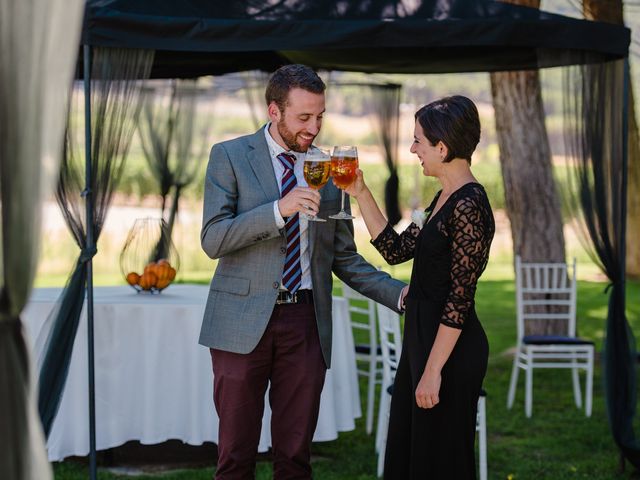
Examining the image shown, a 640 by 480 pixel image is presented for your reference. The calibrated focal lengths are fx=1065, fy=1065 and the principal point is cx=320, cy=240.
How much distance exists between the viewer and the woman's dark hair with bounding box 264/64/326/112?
3.34m

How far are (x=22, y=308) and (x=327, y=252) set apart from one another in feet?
4.57

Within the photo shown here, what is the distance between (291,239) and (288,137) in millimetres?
340

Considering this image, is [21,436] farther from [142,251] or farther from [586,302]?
[586,302]

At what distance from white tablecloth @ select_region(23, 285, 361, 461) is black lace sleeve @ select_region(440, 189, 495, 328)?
224 cm

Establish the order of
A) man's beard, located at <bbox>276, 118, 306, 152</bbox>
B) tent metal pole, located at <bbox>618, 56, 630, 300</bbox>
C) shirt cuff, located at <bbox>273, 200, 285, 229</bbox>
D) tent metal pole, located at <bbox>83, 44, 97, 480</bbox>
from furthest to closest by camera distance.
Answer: tent metal pole, located at <bbox>618, 56, 630, 300</bbox>, tent metal pole, located at <bbox>83, 44, 97, 480</bbox>, man's beard, located at <bbox>276, 118, 306, 152</bbox>, shirt cuff, located at <bbox>273, 200, 285, 229</bbox>

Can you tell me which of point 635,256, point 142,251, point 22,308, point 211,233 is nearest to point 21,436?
point 22,308

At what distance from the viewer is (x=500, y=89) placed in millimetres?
8680

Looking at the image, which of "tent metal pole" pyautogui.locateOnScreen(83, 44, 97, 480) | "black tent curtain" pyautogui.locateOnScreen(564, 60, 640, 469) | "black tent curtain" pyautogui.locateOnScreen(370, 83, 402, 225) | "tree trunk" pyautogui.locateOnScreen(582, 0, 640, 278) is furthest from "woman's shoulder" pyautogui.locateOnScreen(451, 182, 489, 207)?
"black tent curtain" pyautogui.locateOnScreen(370, 83, 402, 225)

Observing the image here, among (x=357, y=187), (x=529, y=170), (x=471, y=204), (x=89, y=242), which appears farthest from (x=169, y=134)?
(x=471, y=204)

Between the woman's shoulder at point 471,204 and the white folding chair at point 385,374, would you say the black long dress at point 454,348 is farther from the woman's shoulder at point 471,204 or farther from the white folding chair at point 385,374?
the white folding chair at point 385,374

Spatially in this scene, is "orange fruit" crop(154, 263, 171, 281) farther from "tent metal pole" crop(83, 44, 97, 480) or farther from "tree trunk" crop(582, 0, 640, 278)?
"tree trunk" crop(582, 0, 640, 278)

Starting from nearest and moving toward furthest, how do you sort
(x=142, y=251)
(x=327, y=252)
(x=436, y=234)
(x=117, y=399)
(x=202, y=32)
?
(x=436, y=234) → (x=327, y=252) → (x=202, y=32) → (x=117, y=399) → (x=142, y=251)

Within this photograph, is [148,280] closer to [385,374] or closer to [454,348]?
[385,374]

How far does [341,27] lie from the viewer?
465 centimetres
